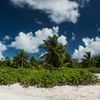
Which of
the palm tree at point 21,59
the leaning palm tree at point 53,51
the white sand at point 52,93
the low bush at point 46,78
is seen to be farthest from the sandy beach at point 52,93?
the palm tree at point 21,59

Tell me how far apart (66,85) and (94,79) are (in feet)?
9.60

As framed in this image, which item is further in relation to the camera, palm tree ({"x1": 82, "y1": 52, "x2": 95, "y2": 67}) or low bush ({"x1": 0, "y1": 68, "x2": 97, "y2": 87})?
palm tree ({"x1": 82, "y1": 52, "x2": 95, "y2": 67})

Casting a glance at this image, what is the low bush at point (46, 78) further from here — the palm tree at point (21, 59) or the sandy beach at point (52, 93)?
the palm tree at point (21, 59)

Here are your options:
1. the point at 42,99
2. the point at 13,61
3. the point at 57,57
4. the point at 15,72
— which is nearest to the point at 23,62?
the point at 13,61

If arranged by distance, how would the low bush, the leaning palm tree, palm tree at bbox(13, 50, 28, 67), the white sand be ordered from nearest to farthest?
the white sand
the low bush
the leaning palm tree
palm tree at bbox(13, 50, 28, 67)

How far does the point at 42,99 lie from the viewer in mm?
18531

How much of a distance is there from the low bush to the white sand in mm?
567

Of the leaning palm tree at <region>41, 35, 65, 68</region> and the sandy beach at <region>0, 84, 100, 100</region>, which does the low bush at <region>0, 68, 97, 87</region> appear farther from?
the leaning palm tree at <region>41, 35, 65, 68</region>

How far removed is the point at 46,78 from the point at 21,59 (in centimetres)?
5435

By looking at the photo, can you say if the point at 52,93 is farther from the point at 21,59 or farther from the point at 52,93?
the point at 21,59

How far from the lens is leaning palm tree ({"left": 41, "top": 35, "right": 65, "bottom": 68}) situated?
5575cm

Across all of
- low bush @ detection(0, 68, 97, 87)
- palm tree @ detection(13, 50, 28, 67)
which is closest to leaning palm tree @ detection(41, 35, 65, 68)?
palm tree @ detection(13, 50, 28, 67)

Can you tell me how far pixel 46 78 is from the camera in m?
22.1

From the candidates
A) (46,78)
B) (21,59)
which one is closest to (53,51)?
(21,59)
